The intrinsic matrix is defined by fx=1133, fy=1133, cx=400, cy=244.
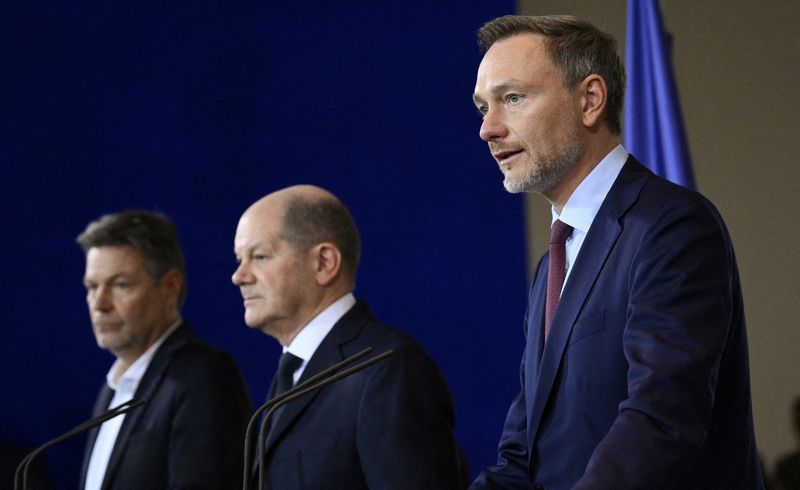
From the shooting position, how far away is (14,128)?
492 centimetres

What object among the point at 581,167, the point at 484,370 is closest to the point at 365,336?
the point at 581,167

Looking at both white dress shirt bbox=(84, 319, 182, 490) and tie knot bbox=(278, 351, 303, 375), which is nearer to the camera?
tie knot bbox=(278, 351, 303, 375)

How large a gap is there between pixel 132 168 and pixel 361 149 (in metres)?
1.00

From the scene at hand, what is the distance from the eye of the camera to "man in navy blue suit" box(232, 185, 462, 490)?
2531 mm

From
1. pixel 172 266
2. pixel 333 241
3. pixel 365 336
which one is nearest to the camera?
pixel 365 336

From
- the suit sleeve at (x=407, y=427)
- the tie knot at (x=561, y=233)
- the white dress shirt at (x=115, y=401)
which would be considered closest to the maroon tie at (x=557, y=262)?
the tie knot at (x=561, y=233)

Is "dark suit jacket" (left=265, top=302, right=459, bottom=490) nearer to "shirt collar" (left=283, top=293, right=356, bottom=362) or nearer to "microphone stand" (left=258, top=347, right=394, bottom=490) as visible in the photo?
"shirt collar" (left=283, top=293, right=356, bottom=362)

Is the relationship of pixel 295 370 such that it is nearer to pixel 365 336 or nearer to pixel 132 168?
pixel 365 336

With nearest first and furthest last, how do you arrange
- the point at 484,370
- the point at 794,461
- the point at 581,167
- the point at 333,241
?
1. the point at 581,167
2. the point at 333,241
3. the point at 794,461
4. the point at 484,370

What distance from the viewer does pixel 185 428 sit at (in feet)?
10.8

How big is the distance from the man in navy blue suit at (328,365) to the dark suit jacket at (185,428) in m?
0.32

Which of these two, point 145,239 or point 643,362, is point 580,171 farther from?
point 145,239

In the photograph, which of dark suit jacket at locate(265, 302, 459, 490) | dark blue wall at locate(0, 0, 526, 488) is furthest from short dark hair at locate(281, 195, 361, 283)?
dark blue wall at locate(0, 0, 526, 488)

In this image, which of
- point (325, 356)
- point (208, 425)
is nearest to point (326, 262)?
point (325, 356)
